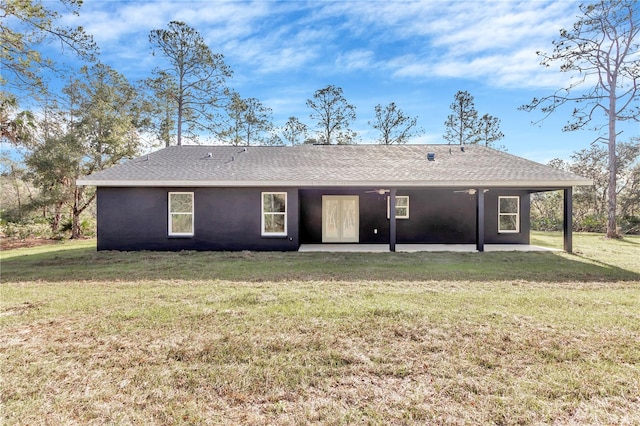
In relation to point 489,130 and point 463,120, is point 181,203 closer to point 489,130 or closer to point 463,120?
point 463,120

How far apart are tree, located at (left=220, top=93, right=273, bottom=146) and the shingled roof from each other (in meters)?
8.56

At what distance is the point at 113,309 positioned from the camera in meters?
4.62

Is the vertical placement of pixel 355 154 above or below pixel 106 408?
above

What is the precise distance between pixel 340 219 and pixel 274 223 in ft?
9.89

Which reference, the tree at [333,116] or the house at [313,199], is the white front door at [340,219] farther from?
the tree at [333,116]

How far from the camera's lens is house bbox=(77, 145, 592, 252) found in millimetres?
10281

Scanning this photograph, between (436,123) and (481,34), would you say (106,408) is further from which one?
(436,123)

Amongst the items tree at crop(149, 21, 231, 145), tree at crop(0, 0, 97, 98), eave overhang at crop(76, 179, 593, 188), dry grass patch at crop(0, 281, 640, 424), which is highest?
tree at crop(149, 21, 231, 145)

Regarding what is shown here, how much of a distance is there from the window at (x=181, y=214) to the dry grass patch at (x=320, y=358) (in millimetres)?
5392

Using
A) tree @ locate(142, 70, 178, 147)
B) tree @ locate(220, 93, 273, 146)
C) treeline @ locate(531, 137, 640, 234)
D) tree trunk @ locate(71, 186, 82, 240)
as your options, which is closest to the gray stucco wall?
tree trunk @ locate(71, 186, 82, 240)

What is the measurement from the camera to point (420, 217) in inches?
497

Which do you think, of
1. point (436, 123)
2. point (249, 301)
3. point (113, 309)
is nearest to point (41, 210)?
point (113, 309)

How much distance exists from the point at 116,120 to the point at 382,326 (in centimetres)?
1751

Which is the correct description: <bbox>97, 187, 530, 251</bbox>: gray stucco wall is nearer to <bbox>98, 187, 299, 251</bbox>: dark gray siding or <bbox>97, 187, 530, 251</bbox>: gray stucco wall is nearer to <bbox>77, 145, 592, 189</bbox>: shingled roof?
<bbox>98, 187, 299, 251</bbox>: dark gray siding
